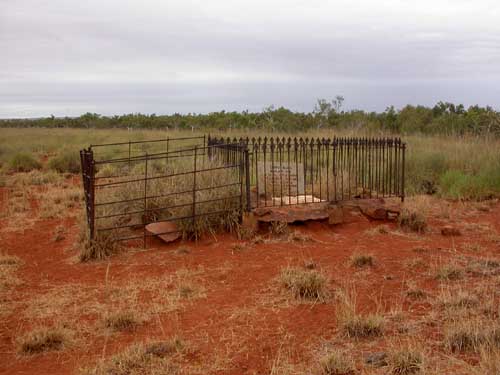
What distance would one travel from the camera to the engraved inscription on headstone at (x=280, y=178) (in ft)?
29.7

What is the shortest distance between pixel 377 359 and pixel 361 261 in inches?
105

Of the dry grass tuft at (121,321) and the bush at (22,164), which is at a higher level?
the bush at (22,164)

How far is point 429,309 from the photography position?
16.6 feet

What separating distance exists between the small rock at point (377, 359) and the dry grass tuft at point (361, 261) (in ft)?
8.29

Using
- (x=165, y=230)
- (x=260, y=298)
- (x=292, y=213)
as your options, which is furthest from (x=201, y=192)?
(x=260, y=298)

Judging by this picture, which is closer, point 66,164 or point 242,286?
point 242,286

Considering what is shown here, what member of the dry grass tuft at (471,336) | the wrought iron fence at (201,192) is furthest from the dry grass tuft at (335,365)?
the wrought iron fence at (201,192)

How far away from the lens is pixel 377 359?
400 centimetres

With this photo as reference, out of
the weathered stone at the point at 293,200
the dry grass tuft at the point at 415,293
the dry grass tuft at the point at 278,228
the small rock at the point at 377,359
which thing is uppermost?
the weathered stone at the point at 293,200

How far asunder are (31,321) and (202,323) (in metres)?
1.65

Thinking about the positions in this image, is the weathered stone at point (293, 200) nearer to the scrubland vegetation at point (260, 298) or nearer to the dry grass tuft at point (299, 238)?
the scrubland vegetation at point (260, 298)

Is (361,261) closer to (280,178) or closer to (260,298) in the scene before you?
(260,298)

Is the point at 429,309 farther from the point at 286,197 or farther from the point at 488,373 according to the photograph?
the point at 286,197

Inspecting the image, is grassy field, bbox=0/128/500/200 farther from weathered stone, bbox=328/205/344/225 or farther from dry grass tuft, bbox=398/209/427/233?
weathered stone, bbox=328/205/344/225
